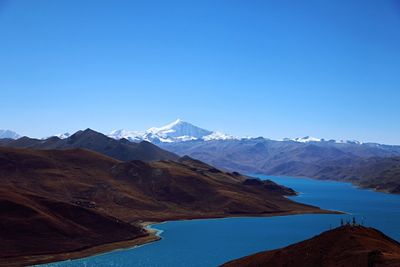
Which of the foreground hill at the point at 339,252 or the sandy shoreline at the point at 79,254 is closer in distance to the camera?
the foreground hill at the point at 339,252

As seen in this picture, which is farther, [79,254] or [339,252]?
[79,254]

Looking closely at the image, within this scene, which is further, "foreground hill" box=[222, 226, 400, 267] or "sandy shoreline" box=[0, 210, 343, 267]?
"sandy shoreline" box=[0, 210, 343, 267]

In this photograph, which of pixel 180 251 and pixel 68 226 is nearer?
pixel 180 251

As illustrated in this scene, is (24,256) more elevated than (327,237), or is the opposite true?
(327,237)

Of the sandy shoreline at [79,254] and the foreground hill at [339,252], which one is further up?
the foreground hill at [339,252]

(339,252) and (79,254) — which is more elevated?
(339,252)

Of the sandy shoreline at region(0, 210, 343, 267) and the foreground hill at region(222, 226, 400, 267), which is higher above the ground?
the foreground hill at region(222, 226, 400, 267)

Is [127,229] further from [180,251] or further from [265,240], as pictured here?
[265,240]

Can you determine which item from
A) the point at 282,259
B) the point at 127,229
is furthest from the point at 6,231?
the point at 282,259
